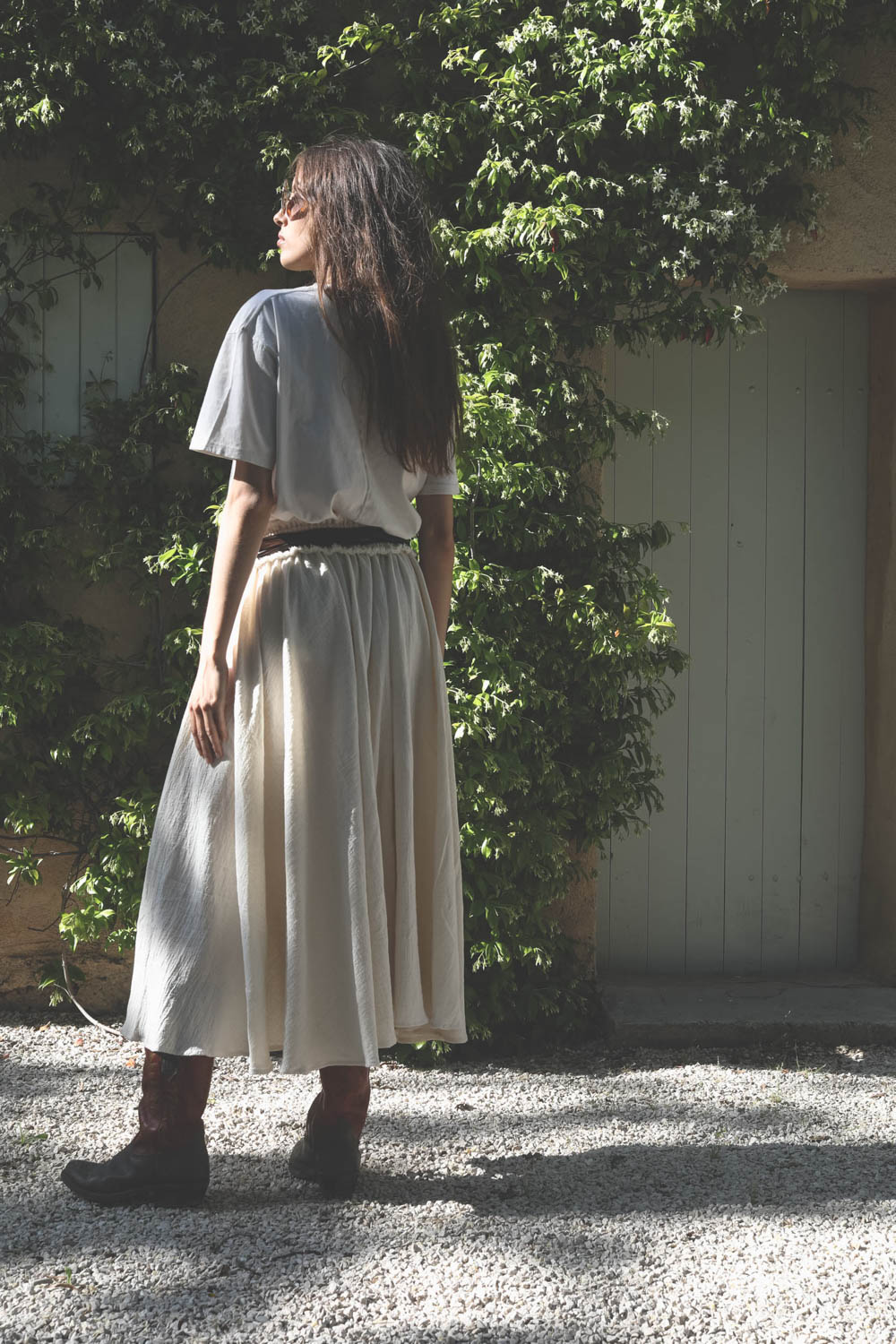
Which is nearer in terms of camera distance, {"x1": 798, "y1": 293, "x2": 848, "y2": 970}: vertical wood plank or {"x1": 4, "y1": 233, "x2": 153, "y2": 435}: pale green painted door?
{"x1": 4, "y1": 233, "x2": 153, "y2": 435}: pale green painted door

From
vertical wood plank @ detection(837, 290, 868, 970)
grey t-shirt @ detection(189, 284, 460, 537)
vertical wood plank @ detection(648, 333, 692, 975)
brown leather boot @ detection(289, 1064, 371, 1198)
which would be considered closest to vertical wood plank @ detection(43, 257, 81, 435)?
grey t-shirt @ detection(189, 284, 460, 537)

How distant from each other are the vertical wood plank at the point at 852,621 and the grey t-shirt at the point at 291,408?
2605 millimetres

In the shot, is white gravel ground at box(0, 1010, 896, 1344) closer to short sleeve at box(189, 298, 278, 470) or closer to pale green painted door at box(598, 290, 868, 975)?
pale green painted door at box(598, 290, 868, 975)

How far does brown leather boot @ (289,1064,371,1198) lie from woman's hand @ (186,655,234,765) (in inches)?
27.3

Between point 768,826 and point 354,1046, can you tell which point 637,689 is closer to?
point 768,826

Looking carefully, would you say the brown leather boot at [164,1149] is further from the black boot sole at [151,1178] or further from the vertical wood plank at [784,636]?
the vertical wood plank at [784,636]

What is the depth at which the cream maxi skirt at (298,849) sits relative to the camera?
7.14 ft

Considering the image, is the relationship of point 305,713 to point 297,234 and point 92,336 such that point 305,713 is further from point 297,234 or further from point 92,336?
point 92,336

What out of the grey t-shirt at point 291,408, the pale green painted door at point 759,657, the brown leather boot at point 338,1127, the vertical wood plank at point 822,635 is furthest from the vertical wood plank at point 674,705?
the grey t-shirt at point 291,408

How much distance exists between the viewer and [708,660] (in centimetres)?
428

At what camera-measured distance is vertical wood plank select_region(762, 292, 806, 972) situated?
426 cm

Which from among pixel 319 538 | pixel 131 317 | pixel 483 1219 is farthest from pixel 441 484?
pixel 131 317

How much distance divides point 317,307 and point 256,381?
198 millimetres

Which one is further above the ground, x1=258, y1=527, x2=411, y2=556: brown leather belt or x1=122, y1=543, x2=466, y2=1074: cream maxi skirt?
x1=258, y1=527, x2=411, y2=556: brown leather belt
